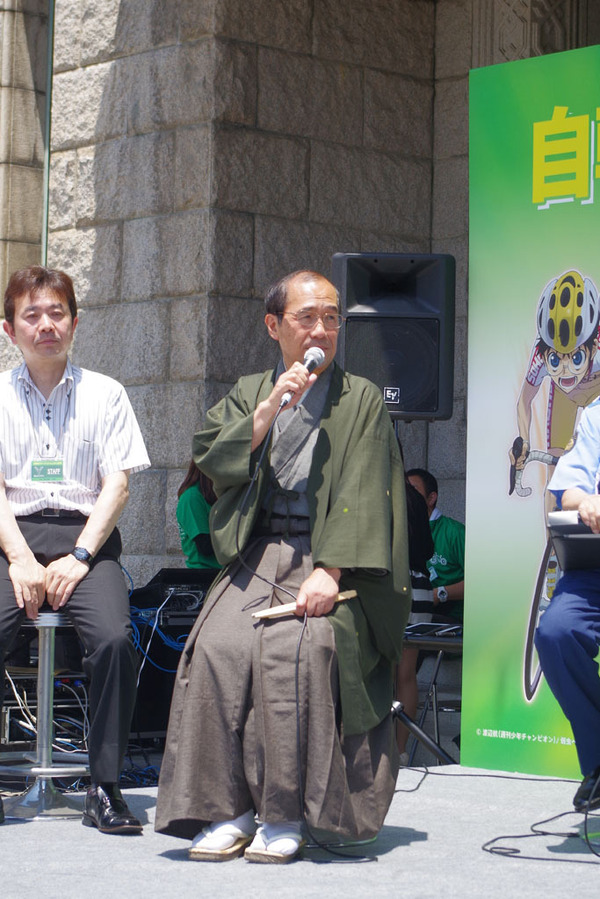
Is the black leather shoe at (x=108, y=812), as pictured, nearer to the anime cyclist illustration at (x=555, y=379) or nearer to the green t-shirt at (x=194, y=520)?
the anime cyclist illustration at (x=555, y=379)

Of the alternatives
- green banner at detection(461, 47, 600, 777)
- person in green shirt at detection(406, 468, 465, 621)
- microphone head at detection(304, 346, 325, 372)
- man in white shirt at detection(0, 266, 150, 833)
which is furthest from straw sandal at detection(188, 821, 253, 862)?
person in green shirt at detection(406, 468, 465, 621)

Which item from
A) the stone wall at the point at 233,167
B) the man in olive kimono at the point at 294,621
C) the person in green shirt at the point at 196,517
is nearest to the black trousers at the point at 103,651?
the man in olive kimono at the point at 294,621

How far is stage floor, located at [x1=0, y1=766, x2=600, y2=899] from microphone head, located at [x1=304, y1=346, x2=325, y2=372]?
50.9 inches

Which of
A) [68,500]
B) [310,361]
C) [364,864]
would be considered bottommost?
[364,864]

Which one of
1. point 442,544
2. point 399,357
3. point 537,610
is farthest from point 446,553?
point 537,610

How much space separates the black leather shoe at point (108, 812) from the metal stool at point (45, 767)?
0.16m

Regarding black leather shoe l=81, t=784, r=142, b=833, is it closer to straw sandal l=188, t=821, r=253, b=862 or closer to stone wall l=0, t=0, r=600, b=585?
straw sandal l=188, t=821, r=253, b=862

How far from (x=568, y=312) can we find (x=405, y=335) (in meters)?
0.94

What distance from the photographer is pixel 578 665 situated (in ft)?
12.0

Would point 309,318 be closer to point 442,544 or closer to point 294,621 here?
point 294,621

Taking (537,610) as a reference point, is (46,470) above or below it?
above

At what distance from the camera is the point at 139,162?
22.5ft

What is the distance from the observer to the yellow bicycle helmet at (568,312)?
4625mm

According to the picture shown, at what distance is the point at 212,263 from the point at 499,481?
224cm
